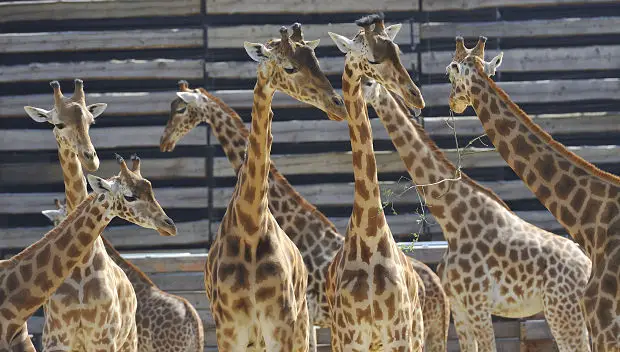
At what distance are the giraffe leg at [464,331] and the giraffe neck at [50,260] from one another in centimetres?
300

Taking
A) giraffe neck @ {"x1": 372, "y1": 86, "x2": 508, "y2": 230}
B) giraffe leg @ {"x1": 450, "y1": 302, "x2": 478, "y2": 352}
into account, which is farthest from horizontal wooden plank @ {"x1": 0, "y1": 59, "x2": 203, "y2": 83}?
giraffe leg @ {"x1": 450, "y1": 302, "x2": 478, "y2": 352}

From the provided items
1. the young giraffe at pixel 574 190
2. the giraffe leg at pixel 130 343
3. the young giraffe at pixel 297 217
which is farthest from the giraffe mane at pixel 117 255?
the young giraffe at pixel 574 190

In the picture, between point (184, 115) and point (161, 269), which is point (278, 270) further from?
point (161, 269)

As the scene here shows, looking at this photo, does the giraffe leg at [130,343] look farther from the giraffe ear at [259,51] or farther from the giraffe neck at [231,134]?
the giraffe ear at [259,51]

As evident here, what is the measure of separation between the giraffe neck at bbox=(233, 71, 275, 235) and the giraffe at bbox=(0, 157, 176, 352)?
2.76ft

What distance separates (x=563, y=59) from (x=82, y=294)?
6906 mm

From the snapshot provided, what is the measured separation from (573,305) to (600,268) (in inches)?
111

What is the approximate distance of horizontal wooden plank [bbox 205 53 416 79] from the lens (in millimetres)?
13055

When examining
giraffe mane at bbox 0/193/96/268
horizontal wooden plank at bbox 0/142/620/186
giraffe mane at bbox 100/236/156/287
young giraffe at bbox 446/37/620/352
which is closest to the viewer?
young giraffe at bbox 446/37/620/352

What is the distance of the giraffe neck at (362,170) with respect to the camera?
24.0 feet

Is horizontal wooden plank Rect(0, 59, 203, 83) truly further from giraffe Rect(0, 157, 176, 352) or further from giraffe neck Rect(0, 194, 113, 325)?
giraffe neck Rect(0, 194, 113, 325)

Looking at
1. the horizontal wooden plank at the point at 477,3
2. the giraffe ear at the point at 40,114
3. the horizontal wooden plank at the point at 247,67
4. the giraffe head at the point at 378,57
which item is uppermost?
the horizontal wooden plank at the point at 477,3

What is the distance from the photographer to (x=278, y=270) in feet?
23.2

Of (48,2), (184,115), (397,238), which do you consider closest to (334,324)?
(184,115)
